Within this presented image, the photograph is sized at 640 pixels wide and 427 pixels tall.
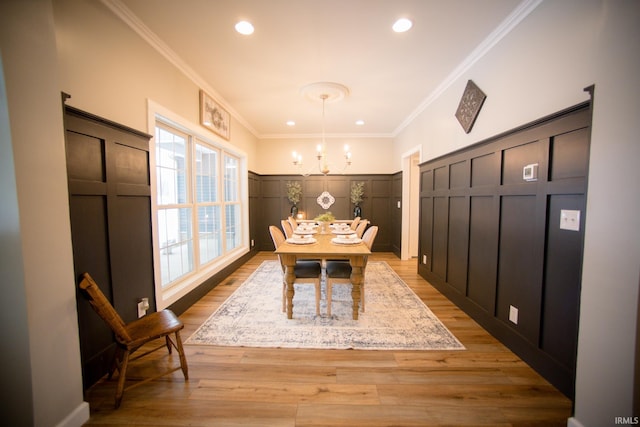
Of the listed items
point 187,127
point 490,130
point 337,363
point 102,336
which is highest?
point 187,127

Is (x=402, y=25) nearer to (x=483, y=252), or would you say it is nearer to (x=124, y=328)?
(x=483, y=252)

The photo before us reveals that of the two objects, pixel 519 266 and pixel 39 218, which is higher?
pixel 39 218

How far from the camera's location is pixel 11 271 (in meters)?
1.03

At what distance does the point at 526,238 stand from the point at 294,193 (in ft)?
14.3

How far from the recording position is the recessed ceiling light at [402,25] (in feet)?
6.11

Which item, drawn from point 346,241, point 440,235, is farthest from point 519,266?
point 346,241

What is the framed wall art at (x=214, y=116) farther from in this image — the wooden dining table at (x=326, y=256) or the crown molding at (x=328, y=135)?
the wooden dining table at (x=326, y=256)

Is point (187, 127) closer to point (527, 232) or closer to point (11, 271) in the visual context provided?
point (11, 271)

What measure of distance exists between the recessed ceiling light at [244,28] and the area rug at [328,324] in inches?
108

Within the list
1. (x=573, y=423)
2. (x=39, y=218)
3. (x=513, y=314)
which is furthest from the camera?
(x=513, y=314)

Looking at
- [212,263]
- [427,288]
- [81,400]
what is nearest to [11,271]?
[81,400]

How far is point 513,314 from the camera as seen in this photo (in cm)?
189

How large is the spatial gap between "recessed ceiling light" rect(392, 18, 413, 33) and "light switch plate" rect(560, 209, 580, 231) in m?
1.84

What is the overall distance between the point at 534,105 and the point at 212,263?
4030 millimetres
